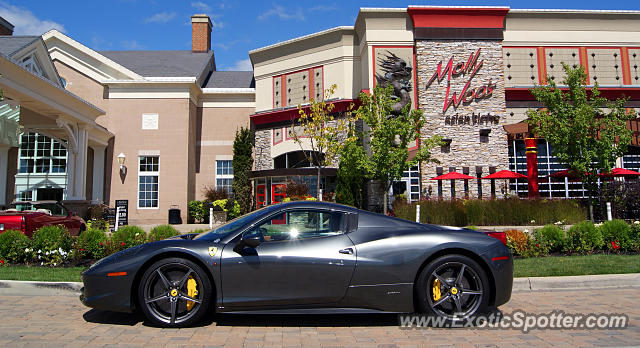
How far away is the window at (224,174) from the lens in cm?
2507

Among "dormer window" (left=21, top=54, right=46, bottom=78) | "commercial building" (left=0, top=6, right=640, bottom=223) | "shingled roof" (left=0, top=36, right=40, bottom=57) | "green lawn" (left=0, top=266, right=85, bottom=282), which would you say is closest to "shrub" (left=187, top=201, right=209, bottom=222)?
"commercial building" (left=0, top=6, right=640, bottom=223)

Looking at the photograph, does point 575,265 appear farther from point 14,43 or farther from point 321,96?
point 14,43

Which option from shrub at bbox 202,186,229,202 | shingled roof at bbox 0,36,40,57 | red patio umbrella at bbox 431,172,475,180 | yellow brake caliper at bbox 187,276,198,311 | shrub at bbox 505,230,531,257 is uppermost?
shingled roof at bbox 0,36,40,57

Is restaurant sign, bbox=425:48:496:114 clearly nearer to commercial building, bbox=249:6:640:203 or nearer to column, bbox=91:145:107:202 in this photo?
commercial building, bbox=249:6:640:203

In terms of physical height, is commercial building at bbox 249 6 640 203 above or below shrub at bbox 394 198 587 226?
above

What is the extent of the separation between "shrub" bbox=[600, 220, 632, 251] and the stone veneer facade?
1154 cm

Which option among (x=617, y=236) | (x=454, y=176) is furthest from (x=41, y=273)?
(x=454, y=176)

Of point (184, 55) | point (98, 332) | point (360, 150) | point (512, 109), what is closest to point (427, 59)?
point (512, 109)

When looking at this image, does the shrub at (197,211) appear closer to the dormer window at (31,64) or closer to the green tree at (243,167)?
the green tree at (243,167)

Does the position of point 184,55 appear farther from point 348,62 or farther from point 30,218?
point 30,218

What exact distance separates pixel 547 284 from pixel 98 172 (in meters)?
22.5

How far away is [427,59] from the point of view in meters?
21.5

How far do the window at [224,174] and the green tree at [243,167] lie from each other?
65cm

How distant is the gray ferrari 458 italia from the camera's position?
4156mm
